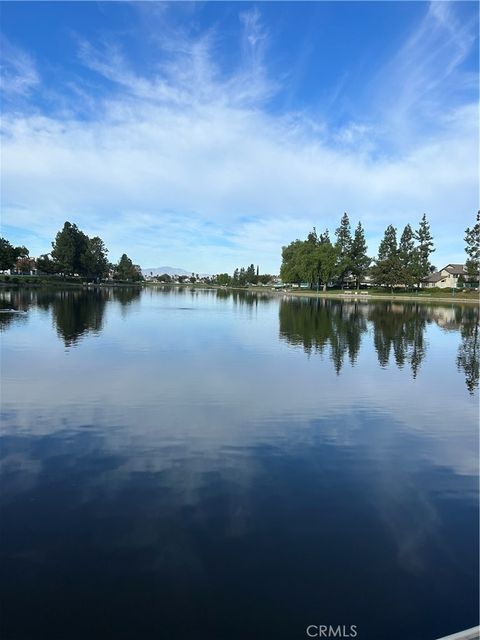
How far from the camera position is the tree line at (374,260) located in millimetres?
100875

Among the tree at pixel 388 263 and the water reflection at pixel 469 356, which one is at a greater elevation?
the tree at pixel 388 263

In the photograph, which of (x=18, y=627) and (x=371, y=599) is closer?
(x=18, y=627)

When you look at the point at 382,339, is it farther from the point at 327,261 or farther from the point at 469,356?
the point at 327,261

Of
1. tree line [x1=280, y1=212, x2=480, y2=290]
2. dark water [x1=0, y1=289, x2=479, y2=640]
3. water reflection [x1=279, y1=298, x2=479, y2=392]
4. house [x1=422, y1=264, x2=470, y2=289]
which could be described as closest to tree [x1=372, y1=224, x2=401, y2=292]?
tree line [x1=280, y1=212, x2=480, y2=290]

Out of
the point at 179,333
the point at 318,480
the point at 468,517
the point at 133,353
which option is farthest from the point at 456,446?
the point at 179,333

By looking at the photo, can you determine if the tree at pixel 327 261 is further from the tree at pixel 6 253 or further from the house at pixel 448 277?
the tree at pixel 6 253

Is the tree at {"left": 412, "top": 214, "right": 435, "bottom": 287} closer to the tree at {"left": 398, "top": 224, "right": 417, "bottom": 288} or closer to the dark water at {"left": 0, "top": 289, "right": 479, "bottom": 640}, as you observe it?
the tree at {"left": 398, "top": 224, "right": 417, "bottom": 288}

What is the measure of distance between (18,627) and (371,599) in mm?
4421

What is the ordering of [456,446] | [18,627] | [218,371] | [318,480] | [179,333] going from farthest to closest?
[179,333], [218,371], [456,446], [318,480], [18,627]

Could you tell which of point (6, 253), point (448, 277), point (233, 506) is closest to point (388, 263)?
point (448, 277)

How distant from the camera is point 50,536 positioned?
6.71 meters

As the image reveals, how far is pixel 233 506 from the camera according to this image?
7.72 metres

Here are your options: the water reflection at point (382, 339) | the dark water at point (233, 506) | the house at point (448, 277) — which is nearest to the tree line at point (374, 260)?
the house at point (448, 277)

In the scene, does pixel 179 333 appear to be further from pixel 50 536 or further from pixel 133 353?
pixel 50 536
